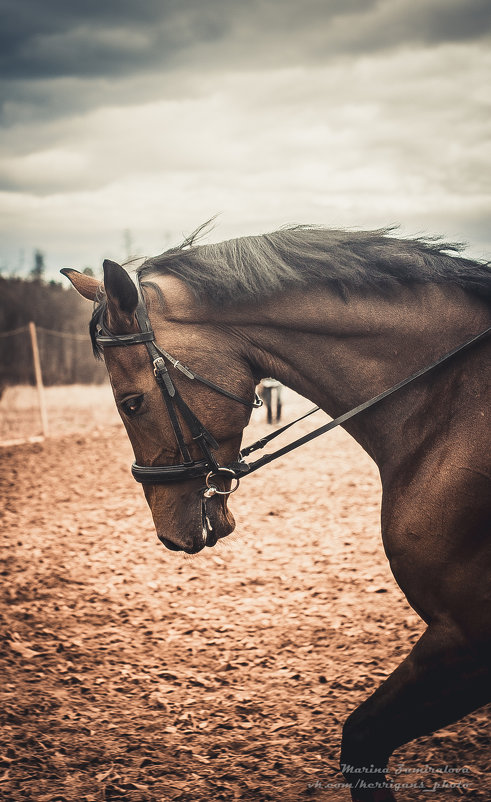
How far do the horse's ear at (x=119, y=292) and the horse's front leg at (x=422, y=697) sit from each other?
5.89 ft

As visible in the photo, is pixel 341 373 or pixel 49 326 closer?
pixel 341 373

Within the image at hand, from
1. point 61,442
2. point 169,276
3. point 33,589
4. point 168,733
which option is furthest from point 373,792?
point 61,442

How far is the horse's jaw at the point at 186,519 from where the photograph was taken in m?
2.57

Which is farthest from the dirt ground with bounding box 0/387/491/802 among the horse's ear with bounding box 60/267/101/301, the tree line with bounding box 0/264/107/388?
the tree line with bounding box 0/264/107/388

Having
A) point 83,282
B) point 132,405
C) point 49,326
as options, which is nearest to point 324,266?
point 132,405

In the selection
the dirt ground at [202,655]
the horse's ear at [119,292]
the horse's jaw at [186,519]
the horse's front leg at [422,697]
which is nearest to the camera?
the horse's front leg at [422,697]

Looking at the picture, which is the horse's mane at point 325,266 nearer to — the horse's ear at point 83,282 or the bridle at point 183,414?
the bridle at point 183,414

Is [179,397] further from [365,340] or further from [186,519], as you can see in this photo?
[365,340]

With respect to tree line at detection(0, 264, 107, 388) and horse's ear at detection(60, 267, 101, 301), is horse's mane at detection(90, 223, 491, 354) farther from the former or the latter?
tree line at detection(0, 264, 107, 388)

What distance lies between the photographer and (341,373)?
257 centimetres

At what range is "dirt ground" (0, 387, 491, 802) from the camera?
3.29 metres

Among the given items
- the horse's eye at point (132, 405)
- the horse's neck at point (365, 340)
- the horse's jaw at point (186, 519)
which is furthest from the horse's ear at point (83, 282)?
the horse's jaw at point (186, 519)

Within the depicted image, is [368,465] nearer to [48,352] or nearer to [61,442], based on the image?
[61,442]

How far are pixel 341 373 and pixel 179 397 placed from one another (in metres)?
0.72
